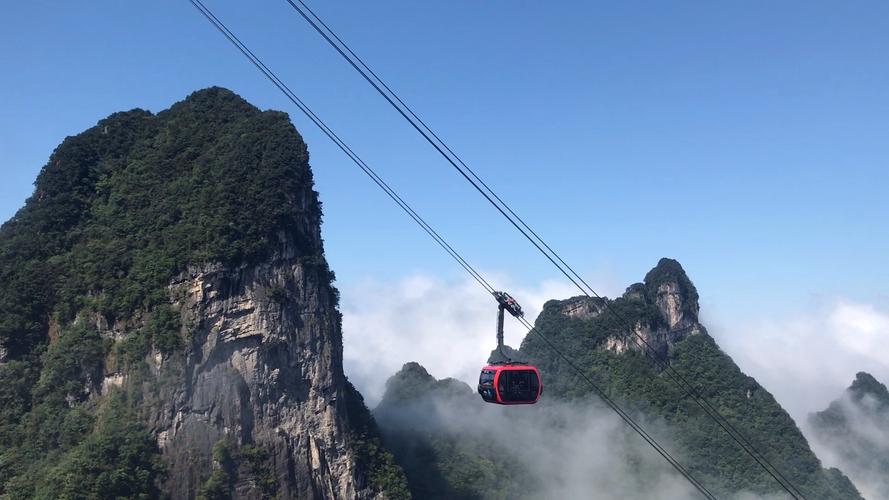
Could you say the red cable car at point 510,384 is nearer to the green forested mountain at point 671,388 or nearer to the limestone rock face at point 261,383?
the limestone rock face at point 261,383

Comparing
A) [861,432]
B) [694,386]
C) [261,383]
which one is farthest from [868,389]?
[261,383]

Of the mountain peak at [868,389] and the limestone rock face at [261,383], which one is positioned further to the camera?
the mountain peak at [868,389]

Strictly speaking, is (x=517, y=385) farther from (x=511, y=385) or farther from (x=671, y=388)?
A: (x=671, y=388)

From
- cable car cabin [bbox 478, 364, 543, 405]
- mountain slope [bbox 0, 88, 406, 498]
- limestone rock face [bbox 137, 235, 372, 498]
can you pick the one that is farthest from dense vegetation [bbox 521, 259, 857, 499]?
cable car cabin [bbox 478, 364, 543, 405]

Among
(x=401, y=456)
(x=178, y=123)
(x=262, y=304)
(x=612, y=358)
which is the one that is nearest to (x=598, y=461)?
(x=612, y=358)

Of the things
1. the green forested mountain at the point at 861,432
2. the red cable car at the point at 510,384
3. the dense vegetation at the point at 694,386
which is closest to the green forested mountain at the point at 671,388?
the dense vegetation at the point at 694,386

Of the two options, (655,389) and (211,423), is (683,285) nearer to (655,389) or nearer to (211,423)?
(655,389)
